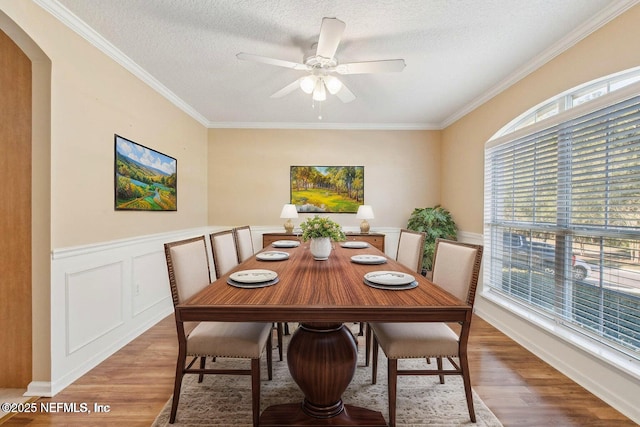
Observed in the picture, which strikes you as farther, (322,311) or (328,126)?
(328,126)

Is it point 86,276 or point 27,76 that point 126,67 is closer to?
point 27,76

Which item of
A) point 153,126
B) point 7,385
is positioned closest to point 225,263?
point 7,385

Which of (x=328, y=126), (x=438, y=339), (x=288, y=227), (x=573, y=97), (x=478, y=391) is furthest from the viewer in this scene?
(x=328, y=126)

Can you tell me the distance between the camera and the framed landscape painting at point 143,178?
2.48 meters

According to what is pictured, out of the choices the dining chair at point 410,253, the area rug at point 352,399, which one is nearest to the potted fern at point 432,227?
the dining chair at point 410,253

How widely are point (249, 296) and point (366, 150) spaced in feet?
11.9

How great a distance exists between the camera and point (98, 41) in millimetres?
2197

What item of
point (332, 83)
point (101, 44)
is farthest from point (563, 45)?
point (101, 44)

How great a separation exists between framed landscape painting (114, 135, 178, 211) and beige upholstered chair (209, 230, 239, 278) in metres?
0.96

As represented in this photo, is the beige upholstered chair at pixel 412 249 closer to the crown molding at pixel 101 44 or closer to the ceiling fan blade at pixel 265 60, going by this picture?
the ceiling fan blade at pixel 265 60

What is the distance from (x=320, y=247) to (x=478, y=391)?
1.41 meters

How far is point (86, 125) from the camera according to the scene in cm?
212

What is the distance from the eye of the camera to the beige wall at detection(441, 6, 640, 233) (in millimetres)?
1797

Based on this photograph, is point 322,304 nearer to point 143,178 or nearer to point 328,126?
point 143,178
